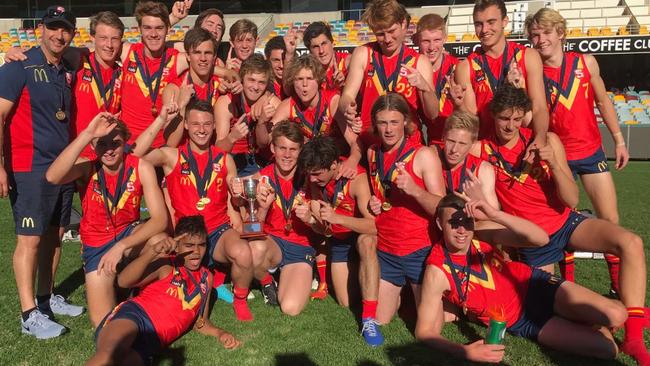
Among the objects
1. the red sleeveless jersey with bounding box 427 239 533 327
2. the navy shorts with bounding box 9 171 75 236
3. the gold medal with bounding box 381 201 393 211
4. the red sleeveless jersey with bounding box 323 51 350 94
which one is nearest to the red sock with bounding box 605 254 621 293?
the red sleeveless jersey with bounding box 427 239 533 327

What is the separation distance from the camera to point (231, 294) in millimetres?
5242

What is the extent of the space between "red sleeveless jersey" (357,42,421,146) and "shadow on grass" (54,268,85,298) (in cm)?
Result: 309

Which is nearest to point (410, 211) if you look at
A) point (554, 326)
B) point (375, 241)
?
point (375, 241)

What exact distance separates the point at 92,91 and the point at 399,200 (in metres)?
2.94

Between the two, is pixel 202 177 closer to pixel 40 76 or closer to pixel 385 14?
pixel 40 76

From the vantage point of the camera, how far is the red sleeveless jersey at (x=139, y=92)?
559 centimetres

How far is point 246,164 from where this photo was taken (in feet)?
19.7

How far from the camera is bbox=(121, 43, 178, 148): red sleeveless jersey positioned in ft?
18.3

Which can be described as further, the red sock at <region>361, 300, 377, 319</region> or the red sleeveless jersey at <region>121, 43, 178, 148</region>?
the red sleeveless jersey at <region>121, 43, 178, 148</region>

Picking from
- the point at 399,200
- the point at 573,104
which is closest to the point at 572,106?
the point at 573,104

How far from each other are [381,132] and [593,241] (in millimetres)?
1752

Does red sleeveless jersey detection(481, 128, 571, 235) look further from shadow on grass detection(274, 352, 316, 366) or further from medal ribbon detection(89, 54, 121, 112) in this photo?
medal ribbon detection(89, 54, 121, 112)

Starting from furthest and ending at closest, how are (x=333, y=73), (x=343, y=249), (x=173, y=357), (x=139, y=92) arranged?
(x=333, y=73) → (x=139, y=92) → (x=343, y=249) → (x=173, y=357)

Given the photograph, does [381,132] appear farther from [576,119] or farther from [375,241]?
[576,119]
